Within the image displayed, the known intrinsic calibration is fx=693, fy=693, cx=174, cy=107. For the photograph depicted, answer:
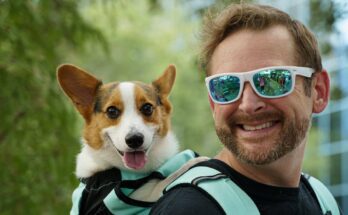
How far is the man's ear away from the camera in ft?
9.51

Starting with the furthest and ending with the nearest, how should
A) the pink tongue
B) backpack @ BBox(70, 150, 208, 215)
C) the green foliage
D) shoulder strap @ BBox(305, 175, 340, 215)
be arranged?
the green foliage
the pink tongue
backpack @ BBox(70, 150, 208, 215)
shoulder strap @ BBox(305, 175, 340, 215)

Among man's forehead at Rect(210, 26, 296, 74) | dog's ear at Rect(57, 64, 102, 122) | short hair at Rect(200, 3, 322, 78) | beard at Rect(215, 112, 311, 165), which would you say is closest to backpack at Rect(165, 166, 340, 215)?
beard at Rect(215, 112, 311, 165)

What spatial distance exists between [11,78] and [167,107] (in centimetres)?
158

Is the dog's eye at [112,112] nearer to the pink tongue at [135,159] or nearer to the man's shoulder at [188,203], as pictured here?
the pink tongue at [135,159]

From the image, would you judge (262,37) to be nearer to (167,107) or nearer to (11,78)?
(167,107)

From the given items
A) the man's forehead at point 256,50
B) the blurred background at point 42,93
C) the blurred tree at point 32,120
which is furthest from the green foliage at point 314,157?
the man's forehead at point 256,50

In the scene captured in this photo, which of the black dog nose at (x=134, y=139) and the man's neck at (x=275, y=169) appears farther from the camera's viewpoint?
the black dog nose at (x=134, y=139)

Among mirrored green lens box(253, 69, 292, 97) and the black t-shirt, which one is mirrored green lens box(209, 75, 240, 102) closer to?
mirrored green lens box(253, 69, 292, 97)

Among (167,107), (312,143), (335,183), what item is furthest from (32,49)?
(335,183)

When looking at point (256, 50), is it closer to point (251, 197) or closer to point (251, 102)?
point (251, 102)

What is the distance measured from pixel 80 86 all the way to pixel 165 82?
47 centimetres

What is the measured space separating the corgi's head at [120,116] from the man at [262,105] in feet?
2.40

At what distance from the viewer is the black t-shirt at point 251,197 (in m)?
2.36

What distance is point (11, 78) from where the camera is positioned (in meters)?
4.89
